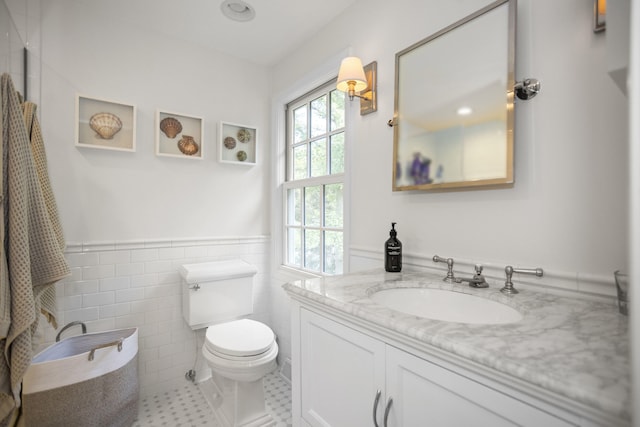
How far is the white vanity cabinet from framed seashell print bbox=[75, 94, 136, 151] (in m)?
1.67

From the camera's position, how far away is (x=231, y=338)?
1663 mm

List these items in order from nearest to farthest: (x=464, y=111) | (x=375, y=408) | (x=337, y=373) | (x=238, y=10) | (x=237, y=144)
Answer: (x=375, y=408)
(x=337, y=373)
(x=464, y=111)
(x=238, y=10)
(x=237, y=144)

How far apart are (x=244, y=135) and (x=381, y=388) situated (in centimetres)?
213

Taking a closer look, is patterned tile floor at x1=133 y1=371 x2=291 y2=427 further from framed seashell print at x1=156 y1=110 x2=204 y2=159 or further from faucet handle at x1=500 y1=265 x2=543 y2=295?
framed seashell print at x1=156 y1=110 x2=204 y2=159

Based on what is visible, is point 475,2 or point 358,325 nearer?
point 358,325

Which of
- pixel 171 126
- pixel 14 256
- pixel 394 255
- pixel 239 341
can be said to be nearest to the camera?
pixel 14 256

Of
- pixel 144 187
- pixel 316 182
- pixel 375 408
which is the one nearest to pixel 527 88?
pixel 375 408

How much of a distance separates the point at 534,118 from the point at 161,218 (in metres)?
2.17

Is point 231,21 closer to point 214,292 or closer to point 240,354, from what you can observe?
point 214,292

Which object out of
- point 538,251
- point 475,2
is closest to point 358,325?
point 538,251

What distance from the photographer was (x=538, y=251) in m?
1.01

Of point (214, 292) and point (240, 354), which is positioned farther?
point (214, 292)

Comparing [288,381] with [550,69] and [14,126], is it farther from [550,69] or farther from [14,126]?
[550,69]

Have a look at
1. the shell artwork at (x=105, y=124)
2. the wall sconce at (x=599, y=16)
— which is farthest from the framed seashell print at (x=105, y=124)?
the wall sconce at (x=599, y=16)
